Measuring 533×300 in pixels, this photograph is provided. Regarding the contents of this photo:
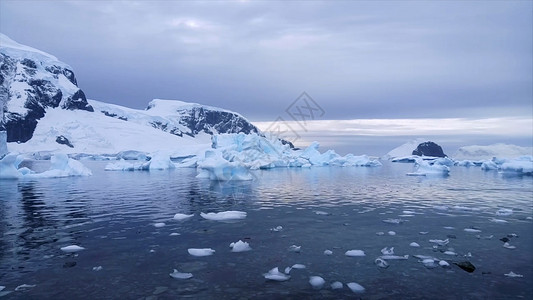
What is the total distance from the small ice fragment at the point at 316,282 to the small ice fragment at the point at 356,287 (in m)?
0.60

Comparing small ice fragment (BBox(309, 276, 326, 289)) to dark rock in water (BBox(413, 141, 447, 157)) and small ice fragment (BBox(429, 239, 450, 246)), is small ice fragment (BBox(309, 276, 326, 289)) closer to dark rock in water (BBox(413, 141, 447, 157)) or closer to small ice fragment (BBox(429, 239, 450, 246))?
small ice fragment (BBox(429, 239, 450, 246))

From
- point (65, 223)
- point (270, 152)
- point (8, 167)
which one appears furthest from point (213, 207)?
point (270, 152)

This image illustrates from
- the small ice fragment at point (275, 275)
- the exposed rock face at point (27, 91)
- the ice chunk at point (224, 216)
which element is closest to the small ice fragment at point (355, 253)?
the small ice fragment at point (275, 275)

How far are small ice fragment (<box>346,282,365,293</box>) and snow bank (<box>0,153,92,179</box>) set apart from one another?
128ft

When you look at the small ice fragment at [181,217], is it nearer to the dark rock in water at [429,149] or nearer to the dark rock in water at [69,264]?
the dark rock in water at [69,264]

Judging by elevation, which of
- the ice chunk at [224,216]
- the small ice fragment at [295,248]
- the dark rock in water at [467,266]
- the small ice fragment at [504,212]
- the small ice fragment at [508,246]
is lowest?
the small ice fragment at [504,212]

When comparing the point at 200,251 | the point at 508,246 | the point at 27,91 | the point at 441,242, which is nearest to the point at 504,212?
the point at 508,246

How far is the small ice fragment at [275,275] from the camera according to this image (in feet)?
28.8

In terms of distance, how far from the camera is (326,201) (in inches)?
887

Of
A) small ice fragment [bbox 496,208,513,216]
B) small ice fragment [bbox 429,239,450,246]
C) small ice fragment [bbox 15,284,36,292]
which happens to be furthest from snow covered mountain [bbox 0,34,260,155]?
small ice fragment [bbox 15,284,36,292]

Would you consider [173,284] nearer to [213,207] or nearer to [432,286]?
[432,286]

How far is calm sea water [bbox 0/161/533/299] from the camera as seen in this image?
814 centimetres

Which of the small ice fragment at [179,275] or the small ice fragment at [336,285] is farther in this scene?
the small ice fragment at [179,275]

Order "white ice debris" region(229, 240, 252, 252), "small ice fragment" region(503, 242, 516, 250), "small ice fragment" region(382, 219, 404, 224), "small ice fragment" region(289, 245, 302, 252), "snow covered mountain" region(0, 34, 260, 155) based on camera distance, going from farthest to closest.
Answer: "snow covered mountain" region(0, 34, 260, 155), "small ice fragment" region(382, 219, 404, 224), "small ice fragment" region(503, 242, 516, 250), "small ice fragment" region(289, 245, 302, 252), "white ice debris" region(229, 240, 252, 252)
